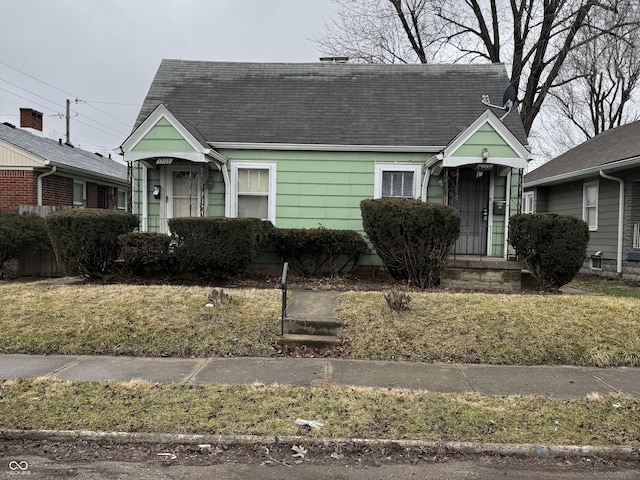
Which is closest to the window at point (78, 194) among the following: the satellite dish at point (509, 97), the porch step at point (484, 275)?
the porch step at point (484, 275)

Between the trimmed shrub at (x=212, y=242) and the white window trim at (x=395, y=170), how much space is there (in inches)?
140

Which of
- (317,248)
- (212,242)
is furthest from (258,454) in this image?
(317,248)

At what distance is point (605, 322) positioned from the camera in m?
6.77

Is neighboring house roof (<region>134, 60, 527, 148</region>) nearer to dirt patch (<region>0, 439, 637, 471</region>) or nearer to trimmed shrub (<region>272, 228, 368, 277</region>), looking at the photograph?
trimmed shrub (<region>272, 228, 368, 277</region>)

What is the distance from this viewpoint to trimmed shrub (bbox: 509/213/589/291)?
28.9ft

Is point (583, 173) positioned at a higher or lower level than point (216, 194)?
higher

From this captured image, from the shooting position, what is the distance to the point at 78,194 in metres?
19.4

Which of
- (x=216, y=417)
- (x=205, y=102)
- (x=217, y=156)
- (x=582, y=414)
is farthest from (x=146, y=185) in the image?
(x=582, y=414)

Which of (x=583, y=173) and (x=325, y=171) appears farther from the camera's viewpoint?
(x=583, y=173)

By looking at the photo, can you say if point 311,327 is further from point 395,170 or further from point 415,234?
point 395,170

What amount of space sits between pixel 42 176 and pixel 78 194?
9.22 ft

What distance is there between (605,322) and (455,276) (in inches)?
124

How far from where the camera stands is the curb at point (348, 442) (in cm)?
370

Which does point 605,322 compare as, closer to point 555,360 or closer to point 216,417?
point 555,360
